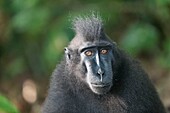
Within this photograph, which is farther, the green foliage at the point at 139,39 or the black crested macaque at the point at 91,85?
the green foliage at the point at 139,39

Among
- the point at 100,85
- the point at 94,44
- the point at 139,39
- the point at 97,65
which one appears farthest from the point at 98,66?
the point at 139,39

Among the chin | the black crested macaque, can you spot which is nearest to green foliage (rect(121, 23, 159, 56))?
the black crested macaque

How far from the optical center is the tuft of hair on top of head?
7.37 metres

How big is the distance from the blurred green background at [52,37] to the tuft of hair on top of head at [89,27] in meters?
2.02

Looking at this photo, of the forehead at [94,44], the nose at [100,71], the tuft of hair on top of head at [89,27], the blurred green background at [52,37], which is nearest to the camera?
the nose at [100,71]

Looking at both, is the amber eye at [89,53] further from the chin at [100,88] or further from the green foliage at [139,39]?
the green foliage at [139,39]

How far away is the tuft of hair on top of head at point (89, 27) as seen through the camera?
737 centimetres

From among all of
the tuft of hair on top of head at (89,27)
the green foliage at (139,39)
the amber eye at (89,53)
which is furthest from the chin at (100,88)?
the green foliage at (139,39)

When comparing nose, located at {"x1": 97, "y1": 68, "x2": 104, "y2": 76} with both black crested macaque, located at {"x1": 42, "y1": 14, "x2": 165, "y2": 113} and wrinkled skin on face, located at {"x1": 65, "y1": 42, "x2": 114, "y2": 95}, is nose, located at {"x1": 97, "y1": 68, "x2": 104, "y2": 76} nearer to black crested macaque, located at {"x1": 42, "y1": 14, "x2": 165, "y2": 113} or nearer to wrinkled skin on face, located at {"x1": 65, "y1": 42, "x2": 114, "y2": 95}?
wrinkled skin on face, located at {"x1": 65, "y1": 42, "x2": 114, "y2": 95}

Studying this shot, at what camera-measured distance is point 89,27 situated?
7.45 meters

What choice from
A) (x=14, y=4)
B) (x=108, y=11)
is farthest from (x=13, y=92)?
(x=108, y=11)

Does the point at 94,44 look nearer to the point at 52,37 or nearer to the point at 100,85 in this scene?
the point at 100,85

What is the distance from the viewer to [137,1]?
37.1ft

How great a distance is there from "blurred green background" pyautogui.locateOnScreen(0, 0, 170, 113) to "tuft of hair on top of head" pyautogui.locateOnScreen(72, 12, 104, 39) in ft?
6.64
